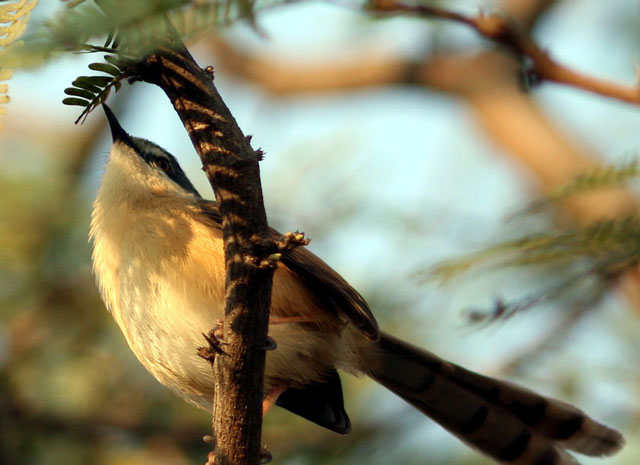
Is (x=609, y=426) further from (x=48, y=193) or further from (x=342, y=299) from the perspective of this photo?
(x=48, y=193)

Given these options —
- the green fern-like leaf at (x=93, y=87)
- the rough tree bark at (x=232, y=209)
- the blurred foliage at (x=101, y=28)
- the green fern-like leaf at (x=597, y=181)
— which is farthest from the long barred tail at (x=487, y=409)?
the blurred foliage at (x=101, y=28)

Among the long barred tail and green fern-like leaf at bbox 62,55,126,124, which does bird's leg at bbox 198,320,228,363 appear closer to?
green fern-like leaf at bbox 62,55,126,124

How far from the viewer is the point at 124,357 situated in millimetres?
5805

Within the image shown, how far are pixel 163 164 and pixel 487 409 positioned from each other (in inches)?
93.7

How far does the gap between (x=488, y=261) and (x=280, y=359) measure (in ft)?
4.50

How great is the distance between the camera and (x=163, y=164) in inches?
180

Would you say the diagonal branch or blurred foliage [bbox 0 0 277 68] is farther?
the diagonal branch

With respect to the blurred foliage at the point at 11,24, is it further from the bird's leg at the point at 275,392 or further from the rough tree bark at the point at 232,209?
the bird's leg at the point at 275,392

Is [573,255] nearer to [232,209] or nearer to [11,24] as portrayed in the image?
[232,209]

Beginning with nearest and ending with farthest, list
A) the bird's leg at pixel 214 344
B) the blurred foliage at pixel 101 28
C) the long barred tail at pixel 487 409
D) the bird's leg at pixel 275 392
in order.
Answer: the blurred foliage at pixel 101 28, the bird's leg at pixel 214 344, the bird's leg at pixel 275 392, the long barred tail at pixel 487 409

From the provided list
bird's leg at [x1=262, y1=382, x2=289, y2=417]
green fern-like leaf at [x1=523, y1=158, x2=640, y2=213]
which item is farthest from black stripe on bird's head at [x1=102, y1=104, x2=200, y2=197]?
green fern-like leaf at [x1=523, y1=158, x2=640, y2=213]

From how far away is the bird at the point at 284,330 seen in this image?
12.1 ft

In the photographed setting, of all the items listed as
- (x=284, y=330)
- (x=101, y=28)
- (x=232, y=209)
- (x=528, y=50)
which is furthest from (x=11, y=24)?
(x=284, y=330)

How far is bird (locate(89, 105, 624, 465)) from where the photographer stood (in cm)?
370
